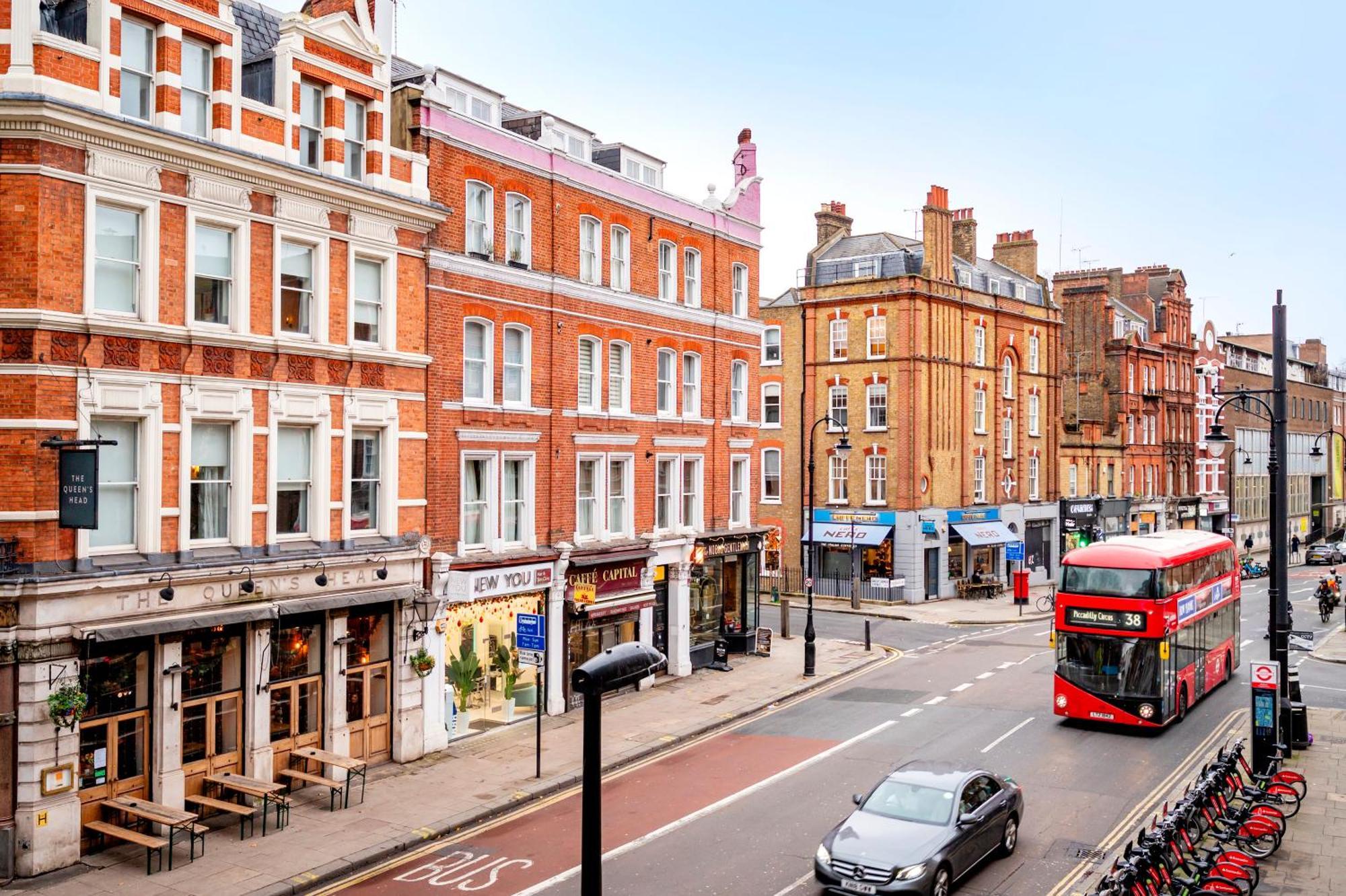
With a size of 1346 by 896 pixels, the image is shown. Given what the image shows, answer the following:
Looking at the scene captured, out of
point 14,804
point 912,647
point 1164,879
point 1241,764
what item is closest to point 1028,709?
point 1241,764

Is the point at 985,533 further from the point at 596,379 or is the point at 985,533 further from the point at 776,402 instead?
the point at 596,379

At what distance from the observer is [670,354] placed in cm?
3047

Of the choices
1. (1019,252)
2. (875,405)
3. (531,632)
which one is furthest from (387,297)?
(1019,252)

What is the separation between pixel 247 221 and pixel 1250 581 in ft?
194

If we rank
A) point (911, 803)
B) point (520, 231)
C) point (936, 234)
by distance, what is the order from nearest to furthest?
point (911, 803)
point (520, 231)
point (936, 234)

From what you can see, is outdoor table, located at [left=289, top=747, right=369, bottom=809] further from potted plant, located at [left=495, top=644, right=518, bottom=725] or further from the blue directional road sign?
potted plant, located at [left=495, top=644, right=518, bottom=725]

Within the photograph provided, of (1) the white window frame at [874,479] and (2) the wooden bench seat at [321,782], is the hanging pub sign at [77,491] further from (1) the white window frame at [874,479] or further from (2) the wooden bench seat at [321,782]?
(1) the white window frame at [874,479]

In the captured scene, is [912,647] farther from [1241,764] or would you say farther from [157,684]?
[157,684]

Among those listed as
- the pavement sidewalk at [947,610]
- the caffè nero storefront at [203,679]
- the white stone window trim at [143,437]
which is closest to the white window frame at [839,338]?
the pavement sidewalk at [947,610]

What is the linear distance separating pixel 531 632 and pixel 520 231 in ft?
32.2

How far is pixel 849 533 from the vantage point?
49.5 metres

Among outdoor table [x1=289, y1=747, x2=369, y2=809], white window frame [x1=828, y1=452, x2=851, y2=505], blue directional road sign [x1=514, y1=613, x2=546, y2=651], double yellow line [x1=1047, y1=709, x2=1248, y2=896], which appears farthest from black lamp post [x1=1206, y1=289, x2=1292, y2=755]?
white window frame [x1=828, y1=452, x2=851, y2=505]

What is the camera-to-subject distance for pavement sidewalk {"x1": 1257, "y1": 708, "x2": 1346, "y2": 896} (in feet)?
47.5

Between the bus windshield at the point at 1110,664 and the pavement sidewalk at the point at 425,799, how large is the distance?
7407 millimetres
